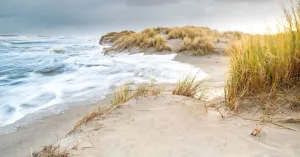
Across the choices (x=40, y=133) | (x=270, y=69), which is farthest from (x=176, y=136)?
(x=40, y=133)

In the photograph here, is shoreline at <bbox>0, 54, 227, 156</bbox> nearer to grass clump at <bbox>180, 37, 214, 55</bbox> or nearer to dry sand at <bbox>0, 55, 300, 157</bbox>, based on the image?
dry sand at <bbox>0, 55, 300, 157</bbox>

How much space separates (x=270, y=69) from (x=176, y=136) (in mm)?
1576

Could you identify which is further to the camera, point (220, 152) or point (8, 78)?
point (8, 78)

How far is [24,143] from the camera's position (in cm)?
353

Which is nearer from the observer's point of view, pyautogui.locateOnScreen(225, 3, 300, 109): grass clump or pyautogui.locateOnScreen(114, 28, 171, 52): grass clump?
pyautogui.locateOnScreen(225, 3, 300, 109): grass clump

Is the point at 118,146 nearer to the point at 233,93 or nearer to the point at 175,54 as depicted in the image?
the point at 233,93

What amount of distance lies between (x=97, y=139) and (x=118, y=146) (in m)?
0.31

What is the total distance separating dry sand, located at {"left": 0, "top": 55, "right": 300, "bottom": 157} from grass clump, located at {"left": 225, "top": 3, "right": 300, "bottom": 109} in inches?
20.0

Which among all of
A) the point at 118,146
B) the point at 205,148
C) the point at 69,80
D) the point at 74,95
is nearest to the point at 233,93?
the point at 205,148

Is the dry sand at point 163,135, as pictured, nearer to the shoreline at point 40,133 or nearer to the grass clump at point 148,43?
the shoreline at point 40,133

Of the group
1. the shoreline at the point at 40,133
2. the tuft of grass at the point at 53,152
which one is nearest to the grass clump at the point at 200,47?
the shoreline at the point at 40,133

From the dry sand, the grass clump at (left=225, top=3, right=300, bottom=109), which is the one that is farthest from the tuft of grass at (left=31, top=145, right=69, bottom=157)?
the grass clump at (left=225, top=3, right=300, bottom=109)

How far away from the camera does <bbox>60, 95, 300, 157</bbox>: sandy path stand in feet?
7.69

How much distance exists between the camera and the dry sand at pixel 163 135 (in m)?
2.37
